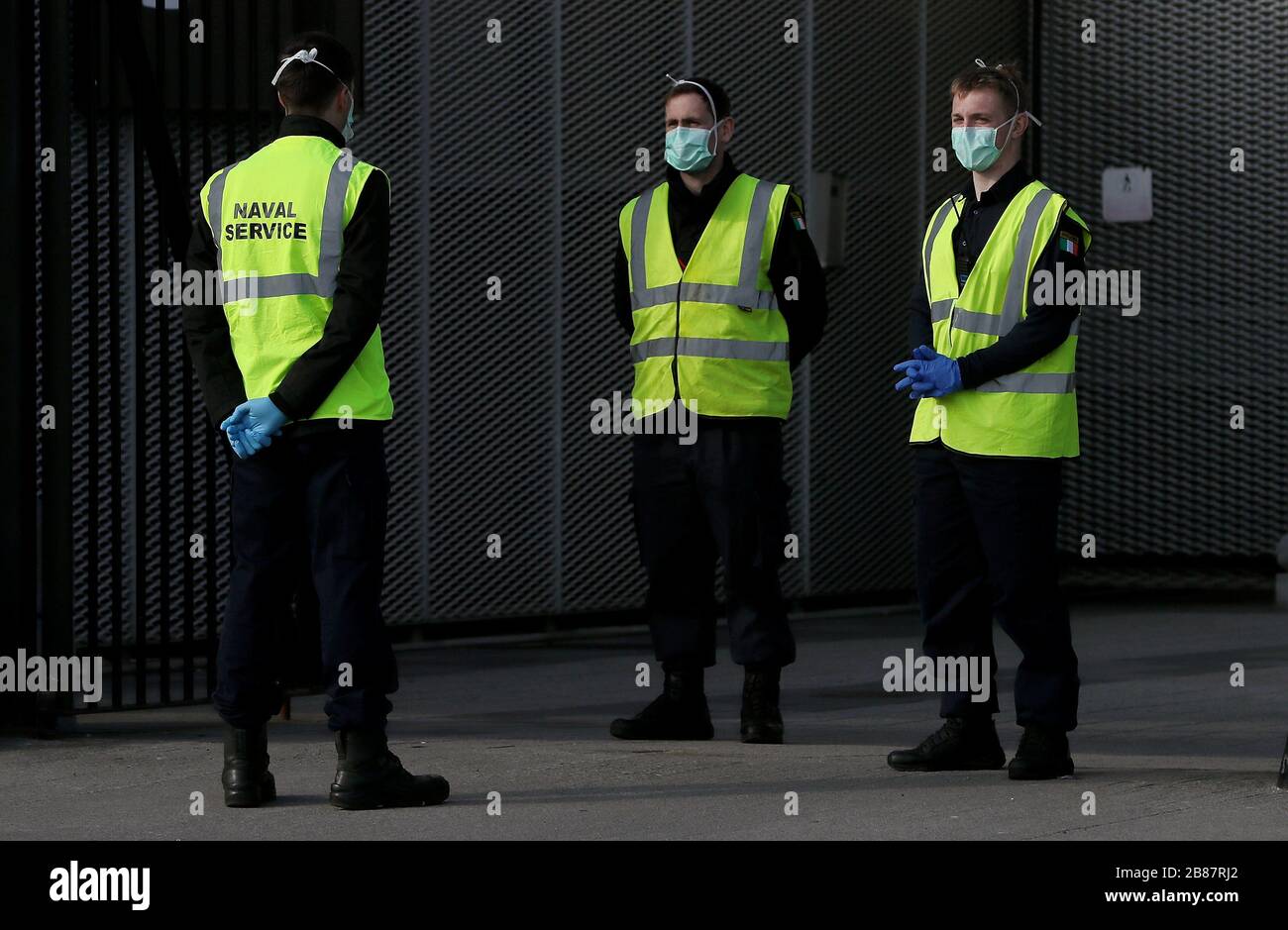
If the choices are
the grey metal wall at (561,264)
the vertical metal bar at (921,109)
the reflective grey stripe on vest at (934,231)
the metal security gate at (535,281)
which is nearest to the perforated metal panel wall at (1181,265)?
the metal security gate at (535,281)

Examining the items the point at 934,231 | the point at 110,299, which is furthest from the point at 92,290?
the point at 934,231

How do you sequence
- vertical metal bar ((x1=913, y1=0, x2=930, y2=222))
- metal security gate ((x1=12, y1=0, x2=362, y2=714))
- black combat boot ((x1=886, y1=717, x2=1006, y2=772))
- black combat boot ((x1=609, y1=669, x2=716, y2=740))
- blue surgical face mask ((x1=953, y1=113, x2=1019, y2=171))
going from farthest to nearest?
vertical metal bar ((x1=913, y1=0, x2=930, y2=222))
metal security gate ((x1=12, y1=0, x2=362, y2=714))
black combat boot ((x1=609, y1=669, x2=716, y2=740))
black combat boot ((x1=886, y1=717, x2=1006, y2=772))
blue surgical face mask ((x1=953, y1=113, x2=1019, y2=171))

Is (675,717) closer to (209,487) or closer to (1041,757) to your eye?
(1041,757)

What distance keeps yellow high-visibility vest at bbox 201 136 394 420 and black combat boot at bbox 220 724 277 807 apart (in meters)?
0.91

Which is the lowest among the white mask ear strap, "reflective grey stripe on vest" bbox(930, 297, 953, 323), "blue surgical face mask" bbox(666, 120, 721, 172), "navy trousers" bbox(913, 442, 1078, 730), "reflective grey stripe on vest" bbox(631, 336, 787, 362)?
"navy trousers" bbox(913, 442, 1078, 730)

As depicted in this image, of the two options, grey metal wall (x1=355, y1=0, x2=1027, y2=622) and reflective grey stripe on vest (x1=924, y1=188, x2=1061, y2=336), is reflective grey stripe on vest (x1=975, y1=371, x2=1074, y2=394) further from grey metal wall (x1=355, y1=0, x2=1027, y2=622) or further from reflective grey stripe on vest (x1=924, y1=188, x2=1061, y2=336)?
grey metal wall (x1=355, y1=0, x2=1027, y2=622)

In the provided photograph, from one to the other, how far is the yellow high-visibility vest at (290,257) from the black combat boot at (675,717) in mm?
1875

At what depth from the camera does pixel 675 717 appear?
24.4 feet

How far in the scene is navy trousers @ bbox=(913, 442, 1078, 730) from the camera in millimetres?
6352

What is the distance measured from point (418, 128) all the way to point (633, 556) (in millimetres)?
2468

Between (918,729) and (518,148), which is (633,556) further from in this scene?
(918,729)

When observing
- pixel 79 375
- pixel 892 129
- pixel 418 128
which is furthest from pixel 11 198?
pixel 892 129

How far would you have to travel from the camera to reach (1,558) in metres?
7.50

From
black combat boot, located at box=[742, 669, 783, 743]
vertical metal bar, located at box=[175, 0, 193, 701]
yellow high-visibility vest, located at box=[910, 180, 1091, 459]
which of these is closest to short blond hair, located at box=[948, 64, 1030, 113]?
yellow high-visibility vest, located at box=[910, 180, 1091, 459]
